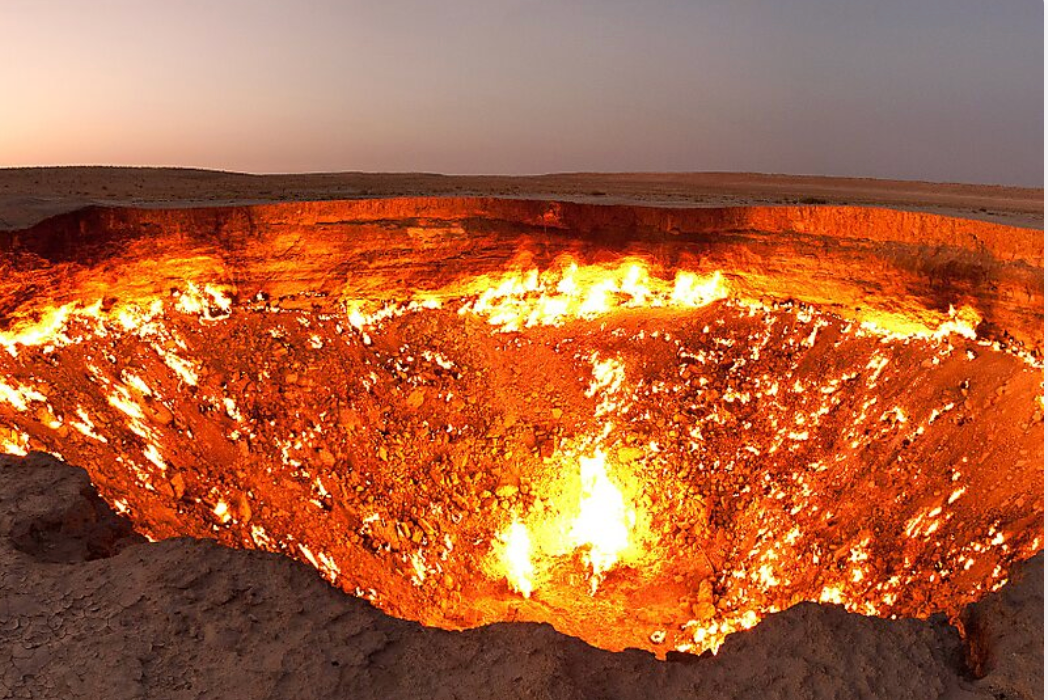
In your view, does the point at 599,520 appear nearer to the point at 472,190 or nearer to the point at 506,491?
the point at 506,491

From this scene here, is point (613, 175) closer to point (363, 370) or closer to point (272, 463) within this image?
point (363, 370)

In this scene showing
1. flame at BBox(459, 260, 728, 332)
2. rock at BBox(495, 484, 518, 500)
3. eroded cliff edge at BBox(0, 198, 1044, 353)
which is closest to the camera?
eroded cliff edge at BBox(0, 198, 1044, 353)

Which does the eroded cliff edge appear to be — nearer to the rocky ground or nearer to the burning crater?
the burning crater

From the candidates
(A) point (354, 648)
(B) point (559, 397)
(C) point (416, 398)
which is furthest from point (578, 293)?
(A) point (354, 648)

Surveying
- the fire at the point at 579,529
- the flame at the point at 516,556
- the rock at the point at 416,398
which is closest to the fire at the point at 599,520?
the fire at the point at 579,529

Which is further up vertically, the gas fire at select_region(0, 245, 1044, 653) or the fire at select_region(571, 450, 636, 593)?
the gas fire at select_region(0, 245, 1044, 653)

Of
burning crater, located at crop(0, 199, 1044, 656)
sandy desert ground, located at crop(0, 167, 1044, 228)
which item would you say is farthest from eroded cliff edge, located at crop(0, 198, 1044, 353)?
sandy desert ground, located at crop(0, 167, 1044, 228)

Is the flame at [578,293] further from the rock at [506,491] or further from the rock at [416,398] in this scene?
the rock at [506,491]

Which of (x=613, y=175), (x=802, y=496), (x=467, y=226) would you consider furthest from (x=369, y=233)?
(x=613, y=175)
